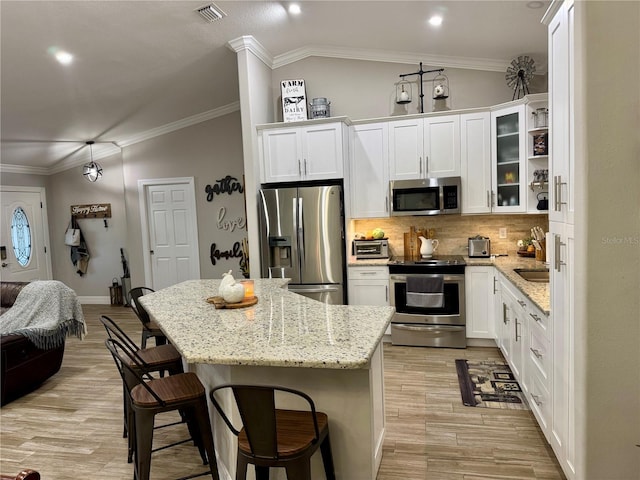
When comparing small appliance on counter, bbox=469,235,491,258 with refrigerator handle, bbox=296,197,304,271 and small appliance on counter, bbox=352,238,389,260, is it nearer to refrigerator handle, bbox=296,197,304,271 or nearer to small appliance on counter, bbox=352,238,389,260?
small appliance on counter, bbox=352,238,389,260

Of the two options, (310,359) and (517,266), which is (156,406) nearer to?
(310,359)

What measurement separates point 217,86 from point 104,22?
2.04 metres

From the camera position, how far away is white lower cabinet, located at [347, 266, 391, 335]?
15.3 ft

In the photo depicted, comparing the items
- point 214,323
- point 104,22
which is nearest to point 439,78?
point 104,22

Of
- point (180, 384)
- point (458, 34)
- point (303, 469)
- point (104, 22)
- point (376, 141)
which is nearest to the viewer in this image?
point (303, 469)

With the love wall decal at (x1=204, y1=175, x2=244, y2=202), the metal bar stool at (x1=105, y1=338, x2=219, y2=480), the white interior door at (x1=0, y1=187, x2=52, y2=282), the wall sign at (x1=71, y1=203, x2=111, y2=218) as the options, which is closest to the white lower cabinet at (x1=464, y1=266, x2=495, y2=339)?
the metal bar stool at (x1=105, y1=338, x2=219, y2=480)

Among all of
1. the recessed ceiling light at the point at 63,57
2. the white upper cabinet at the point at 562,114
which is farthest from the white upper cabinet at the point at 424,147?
A: the recessed ceiling light at the point at 63,57

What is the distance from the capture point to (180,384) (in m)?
2.23

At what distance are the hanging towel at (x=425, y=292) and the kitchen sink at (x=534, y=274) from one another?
78cm

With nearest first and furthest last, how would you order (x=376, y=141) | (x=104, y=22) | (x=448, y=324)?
(x=104, y=22), (x=448, y=324), (x=376, y=141)

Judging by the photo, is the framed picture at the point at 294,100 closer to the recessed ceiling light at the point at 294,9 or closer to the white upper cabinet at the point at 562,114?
the recessed ceiling light at the point at 294,9


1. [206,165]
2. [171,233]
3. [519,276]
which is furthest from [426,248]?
[171,233]

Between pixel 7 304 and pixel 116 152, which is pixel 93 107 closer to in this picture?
pixel 116 152

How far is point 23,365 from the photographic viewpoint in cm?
381
